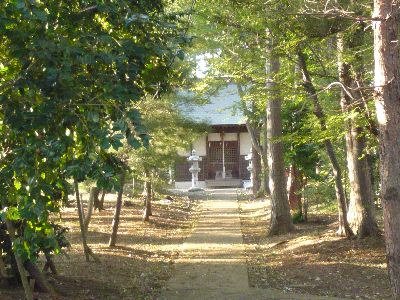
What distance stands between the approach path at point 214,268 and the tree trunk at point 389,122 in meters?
2.81

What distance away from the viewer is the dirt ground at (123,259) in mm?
10087

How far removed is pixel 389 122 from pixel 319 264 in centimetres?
584

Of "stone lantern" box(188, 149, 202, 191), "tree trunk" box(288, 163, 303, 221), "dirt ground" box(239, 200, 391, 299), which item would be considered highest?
"stone lantern" box(188, 149, 202, 191)

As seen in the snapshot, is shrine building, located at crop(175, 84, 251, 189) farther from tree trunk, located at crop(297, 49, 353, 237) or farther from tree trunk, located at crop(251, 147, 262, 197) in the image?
tree trunk, located at crop(297, 49, 353, 237)

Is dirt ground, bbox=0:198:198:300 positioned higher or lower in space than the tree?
lower

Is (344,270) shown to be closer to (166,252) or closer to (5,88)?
(166,252)

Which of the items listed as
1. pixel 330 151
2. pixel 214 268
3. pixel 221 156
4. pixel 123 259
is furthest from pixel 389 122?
pixel 221 156

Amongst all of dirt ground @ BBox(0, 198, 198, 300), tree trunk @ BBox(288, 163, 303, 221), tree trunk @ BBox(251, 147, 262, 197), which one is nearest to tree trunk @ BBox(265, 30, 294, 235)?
tree trunk @ BBox(288, 163, 303, 221)

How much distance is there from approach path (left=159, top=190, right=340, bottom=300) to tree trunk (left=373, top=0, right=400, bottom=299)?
2811 millimetres

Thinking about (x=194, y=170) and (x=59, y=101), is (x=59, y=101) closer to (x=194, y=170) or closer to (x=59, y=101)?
(x=59, y=101)

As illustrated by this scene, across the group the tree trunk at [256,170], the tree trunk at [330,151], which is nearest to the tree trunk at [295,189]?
the tree trunk at [330,151]

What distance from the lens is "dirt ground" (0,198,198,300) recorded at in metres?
10.1

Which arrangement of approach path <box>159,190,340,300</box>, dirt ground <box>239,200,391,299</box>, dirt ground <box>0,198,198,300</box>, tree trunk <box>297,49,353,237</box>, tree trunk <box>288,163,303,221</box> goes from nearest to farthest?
dirt ground <box>0,198,198,300</box>, approach path <box>159,190,340,300</box>, dirt ground <box>239,200,391,299</box>, tree trunk <box>297,49,353,237</box>, tree trunk <box>288,163,303,221</box>

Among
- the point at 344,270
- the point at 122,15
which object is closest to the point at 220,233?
the point at 344,270
